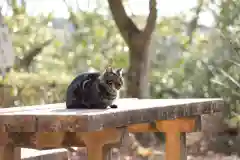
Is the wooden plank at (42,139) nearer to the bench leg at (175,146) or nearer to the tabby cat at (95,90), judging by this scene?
the tabby cat at (95,90)

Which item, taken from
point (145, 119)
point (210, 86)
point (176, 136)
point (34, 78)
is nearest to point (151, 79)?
point (210, 86)

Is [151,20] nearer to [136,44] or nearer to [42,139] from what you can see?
[136,44]

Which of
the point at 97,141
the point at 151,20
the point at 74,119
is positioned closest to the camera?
the point at 74,119

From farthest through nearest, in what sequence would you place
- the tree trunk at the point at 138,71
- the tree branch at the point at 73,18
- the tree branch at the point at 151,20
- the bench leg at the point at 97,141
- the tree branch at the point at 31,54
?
the tree branch at the point at 73,18
the tree branch at the point at 31,54
the tree trunk at the point at 138,71
the tree branch at the point at 151,20
the bench leg at the point at 97,141

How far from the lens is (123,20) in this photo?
6.57m

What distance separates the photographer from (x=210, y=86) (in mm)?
7164

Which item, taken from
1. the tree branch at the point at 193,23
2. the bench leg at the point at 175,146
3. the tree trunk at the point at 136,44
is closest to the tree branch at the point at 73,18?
the tree branch at the point at 193,23

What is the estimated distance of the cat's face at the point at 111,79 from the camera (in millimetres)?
2941

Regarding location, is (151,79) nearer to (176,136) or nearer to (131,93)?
(131,93)

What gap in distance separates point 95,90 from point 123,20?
3.76m

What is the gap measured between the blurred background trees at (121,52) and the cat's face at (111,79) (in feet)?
12.1

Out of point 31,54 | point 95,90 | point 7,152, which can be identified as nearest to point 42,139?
point 7,152

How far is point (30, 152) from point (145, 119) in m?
1.16

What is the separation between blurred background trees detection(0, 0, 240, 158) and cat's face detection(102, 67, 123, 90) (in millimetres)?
3673
